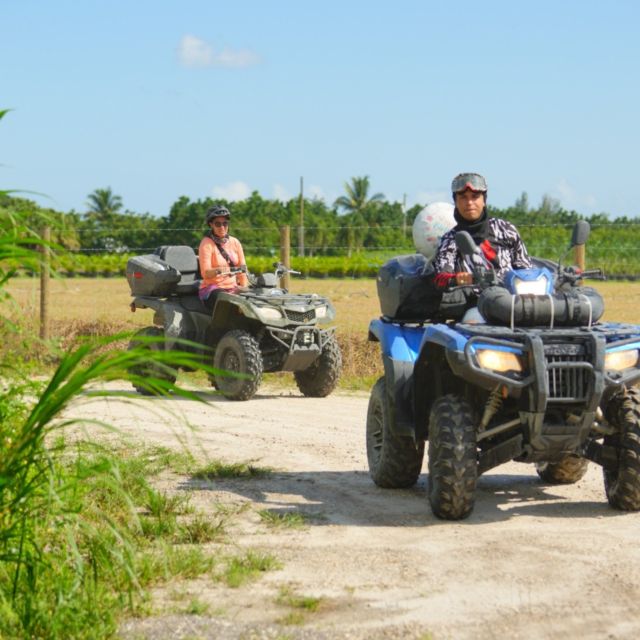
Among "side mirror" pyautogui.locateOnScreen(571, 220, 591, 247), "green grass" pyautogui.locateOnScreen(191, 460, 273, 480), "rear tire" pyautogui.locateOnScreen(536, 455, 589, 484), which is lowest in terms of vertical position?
"green grass" pyautogui.locateOnScreen(191, 460, 273, 480)

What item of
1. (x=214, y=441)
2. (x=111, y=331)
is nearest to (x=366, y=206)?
(x=111, y=331)

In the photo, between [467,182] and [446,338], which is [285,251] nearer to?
[467,182]

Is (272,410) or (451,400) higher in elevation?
(451,400)

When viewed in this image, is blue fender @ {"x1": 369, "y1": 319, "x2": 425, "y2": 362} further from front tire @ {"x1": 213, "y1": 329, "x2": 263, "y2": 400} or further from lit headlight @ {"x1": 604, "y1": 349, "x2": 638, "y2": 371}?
front tire @ {"x1": 213, "y1": 329, "x2": 263, "y2": 400}

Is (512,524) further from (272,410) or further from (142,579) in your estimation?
(272,410)

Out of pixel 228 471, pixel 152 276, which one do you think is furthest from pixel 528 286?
pixel 152 276

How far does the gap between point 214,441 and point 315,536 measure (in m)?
3.13

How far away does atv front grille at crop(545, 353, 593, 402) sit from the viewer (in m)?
5.74

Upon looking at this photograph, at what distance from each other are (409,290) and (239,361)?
4.96 m

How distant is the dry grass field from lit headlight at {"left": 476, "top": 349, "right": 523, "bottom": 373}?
2.16 metres

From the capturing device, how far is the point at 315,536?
5.77 metres

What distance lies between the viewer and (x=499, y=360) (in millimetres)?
5789

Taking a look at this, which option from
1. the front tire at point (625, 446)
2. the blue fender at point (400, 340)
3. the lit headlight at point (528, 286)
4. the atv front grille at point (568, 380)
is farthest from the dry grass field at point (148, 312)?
the front tire at point (625, 446)

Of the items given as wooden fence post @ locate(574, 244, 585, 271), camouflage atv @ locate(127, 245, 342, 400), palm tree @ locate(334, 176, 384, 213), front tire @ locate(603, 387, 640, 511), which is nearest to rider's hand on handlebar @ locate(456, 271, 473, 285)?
front tire @ locate(603, 387, 640, 511)
